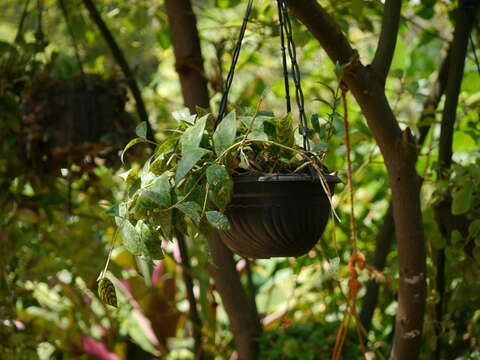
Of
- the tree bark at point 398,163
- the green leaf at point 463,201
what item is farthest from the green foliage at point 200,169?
the green leaf at point 463,201

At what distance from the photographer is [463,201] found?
136 cm

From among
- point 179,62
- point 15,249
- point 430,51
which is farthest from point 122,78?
point 430,51

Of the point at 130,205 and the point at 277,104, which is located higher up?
the point at 277,104

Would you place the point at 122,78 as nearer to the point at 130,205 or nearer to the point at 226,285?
the point at 226,285

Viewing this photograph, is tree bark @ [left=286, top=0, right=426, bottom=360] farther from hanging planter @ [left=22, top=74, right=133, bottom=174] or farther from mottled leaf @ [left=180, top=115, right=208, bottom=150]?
hanging planter @ [left=22, top=74, right=133, bottom=174]

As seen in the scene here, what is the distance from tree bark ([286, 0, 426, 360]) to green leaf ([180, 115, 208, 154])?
10.4 inches

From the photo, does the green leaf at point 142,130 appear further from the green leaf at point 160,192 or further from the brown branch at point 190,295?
the brown branch at point 190,295

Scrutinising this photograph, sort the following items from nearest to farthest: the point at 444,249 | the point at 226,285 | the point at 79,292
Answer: the point at 444,249 → the point at 226,285 → the point at 79,292

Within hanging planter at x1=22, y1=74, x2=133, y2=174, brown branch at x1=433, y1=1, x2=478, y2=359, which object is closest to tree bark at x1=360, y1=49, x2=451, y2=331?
brown branch at x1=433, y1=1, x2=478, y2=359

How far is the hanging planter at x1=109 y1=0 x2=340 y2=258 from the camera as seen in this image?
3.05 feet

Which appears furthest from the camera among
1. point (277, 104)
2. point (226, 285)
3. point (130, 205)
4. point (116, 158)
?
point (277, 104)

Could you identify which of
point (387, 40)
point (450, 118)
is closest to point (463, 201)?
point (450, 118)

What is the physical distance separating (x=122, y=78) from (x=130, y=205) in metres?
0.86

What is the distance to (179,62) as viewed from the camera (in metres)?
1.81
